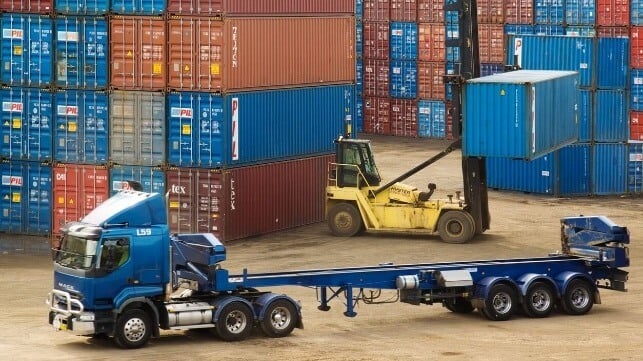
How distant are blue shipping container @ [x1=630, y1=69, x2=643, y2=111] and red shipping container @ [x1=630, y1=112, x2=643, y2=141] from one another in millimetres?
236

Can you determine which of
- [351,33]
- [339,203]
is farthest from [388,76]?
[339,203]

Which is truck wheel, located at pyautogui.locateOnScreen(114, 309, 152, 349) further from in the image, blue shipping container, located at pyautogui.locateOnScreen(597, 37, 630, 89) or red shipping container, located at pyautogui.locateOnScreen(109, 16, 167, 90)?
blue shipping container, located at pyautogui.locateOnScreen(597, 37, 630, 89)

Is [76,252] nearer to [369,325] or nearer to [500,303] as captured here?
[369,325]

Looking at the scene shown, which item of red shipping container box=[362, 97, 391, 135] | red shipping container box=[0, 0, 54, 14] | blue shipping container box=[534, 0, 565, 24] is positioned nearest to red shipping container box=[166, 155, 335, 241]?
red shipping container box=[0, 0, 54, 14]

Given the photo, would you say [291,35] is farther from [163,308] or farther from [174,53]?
[163,308]

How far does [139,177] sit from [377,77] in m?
30.2

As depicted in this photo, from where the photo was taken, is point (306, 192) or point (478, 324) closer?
point (478, 324)

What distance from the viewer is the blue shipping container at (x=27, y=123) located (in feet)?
135

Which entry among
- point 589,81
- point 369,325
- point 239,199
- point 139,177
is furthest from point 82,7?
point 589,81

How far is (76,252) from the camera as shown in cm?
2653

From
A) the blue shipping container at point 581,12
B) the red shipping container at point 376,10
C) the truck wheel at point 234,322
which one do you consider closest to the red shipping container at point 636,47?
the blue shipping container at point 581,12

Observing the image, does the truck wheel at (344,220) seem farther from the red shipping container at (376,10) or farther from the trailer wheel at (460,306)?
the red shipping container at (376,10)

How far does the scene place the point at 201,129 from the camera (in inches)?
1572

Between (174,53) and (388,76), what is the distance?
29.8 meters
